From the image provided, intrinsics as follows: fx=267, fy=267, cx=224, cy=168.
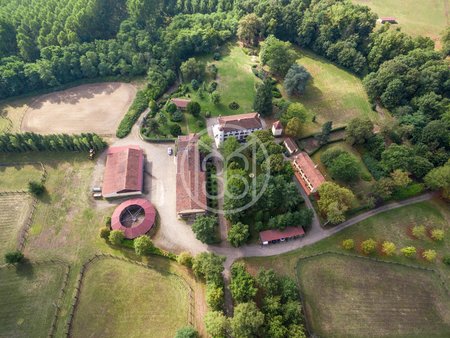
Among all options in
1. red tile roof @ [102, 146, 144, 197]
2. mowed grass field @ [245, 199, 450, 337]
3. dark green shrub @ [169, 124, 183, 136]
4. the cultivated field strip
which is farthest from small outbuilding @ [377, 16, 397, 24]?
the cultivated field strip

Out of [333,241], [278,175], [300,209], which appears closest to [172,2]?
[278,175]

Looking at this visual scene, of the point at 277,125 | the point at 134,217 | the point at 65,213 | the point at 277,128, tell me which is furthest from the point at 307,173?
the point at 65,213

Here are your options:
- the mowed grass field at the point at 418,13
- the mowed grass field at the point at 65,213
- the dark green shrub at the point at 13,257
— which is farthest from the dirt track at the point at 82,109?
the mowed grass field at the point at 418,13

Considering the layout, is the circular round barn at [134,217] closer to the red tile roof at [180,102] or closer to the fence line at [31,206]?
the fence line at [31,206]

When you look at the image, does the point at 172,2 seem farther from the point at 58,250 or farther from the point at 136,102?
the point at 58,250

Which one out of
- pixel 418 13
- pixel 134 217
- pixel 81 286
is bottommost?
pixel 81 286

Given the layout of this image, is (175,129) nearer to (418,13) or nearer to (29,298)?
(29,298)

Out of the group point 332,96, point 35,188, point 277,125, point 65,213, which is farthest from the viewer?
point 332,96
